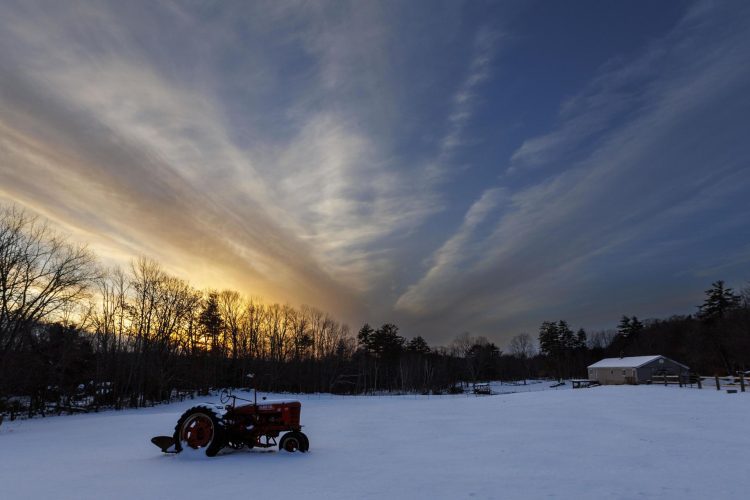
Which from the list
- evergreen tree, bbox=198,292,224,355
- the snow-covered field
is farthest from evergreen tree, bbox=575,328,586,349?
the snow-covered field

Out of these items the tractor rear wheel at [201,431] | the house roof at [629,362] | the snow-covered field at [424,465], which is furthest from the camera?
the house roof at [629,362]

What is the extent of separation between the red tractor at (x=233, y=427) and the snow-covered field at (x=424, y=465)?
0.33m

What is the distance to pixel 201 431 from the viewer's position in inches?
419

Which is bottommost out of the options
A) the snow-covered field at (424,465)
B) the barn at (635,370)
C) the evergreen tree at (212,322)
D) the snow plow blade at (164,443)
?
the barn at (635,370)

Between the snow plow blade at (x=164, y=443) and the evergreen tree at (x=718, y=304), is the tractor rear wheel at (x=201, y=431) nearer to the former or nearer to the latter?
the snow plow blade at (x=164, y=443)

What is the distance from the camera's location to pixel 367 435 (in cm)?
1560

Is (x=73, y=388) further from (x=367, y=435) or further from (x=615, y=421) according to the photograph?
(x=615, y=421)

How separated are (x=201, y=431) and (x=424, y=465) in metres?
5.36

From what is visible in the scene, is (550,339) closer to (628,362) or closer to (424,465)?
(628,362)

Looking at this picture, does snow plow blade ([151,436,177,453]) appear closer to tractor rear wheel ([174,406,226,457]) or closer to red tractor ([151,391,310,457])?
red tractor ([151,391,310,457])

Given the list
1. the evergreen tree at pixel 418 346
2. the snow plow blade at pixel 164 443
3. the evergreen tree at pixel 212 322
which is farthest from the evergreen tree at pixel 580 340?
the snow plow blade at pixel 164 443

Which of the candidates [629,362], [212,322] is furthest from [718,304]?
[212,322]

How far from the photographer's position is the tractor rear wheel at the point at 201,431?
412 inches

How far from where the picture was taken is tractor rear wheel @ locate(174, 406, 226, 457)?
412 inches
